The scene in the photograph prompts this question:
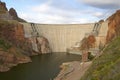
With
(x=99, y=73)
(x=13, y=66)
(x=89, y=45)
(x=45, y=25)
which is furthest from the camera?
(x=45, y=25)

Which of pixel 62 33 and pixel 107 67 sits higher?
pixel 107 67

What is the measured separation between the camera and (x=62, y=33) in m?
142

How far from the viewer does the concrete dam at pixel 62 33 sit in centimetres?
13588

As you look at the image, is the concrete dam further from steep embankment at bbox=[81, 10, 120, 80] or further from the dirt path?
steep embankment at bbox=[81, 10, 120, 80]

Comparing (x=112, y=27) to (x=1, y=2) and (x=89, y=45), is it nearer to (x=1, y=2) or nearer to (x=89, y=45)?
(x=89, y=45)

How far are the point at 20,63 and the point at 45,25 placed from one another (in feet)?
190

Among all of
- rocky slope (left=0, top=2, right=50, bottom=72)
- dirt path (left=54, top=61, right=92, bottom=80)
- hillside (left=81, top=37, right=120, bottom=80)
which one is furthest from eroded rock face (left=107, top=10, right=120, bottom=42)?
hillside (left=81, top=37, right=120, bottom=80)

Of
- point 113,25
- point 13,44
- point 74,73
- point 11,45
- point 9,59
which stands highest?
point 113,25

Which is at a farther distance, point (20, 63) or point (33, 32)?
point (33, 32)

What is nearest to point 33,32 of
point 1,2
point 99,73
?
point 1,2

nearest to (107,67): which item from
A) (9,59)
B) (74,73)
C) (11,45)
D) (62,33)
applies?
(74,73)

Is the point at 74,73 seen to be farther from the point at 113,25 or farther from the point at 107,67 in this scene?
the point at 113,25

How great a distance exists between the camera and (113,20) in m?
117

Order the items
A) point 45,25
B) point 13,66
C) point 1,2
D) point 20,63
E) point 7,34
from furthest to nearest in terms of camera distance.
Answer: point 45,25, point 1,2, point 7,34, point 20,63, point 13,66
